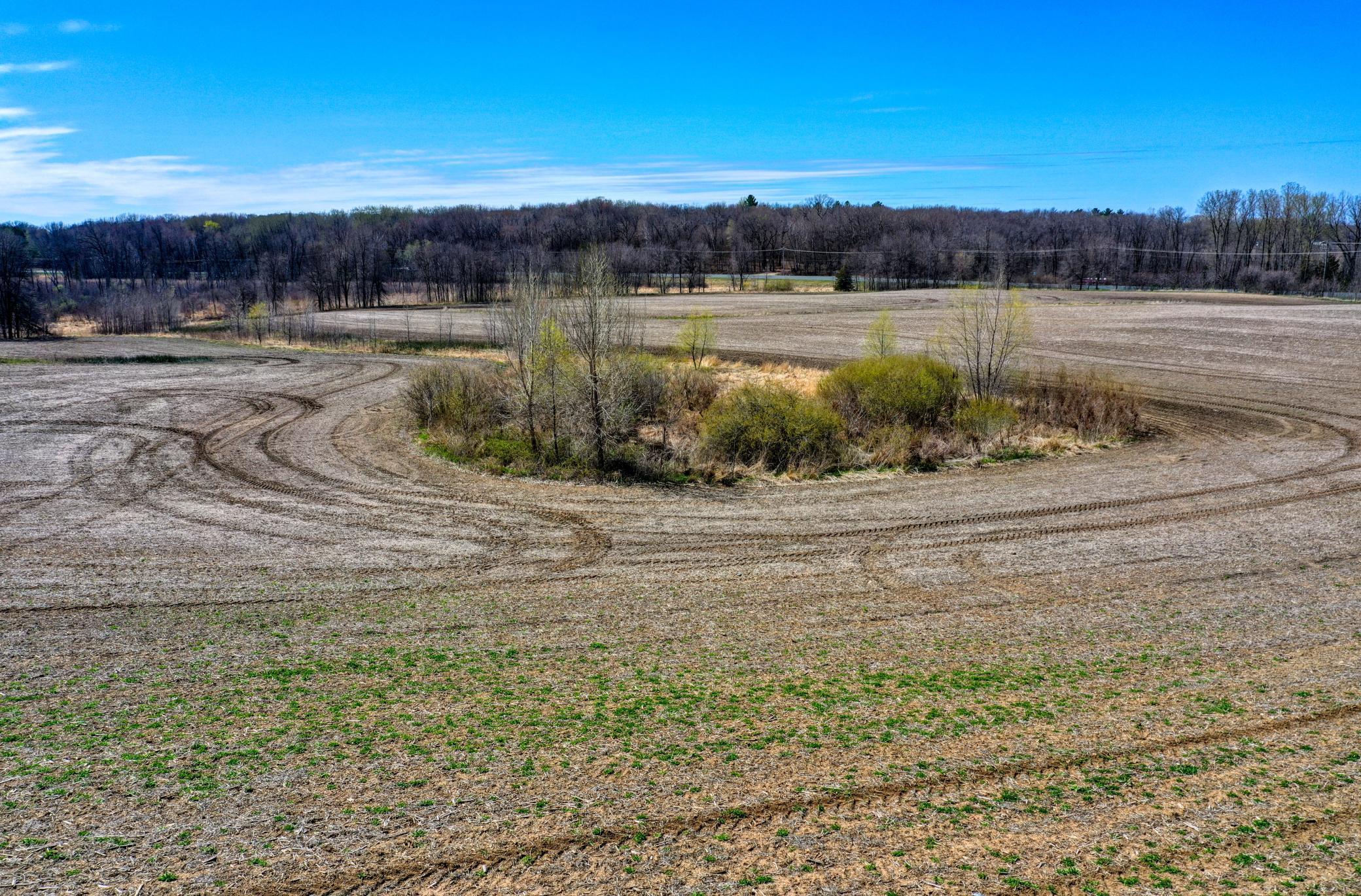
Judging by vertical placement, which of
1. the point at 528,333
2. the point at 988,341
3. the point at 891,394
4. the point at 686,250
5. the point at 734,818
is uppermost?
the point at 686,250

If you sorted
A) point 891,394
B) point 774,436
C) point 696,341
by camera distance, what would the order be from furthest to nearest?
1. point 696,341
2. point 891,394
3. point 774,436

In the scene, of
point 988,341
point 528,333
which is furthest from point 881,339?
point 528,333

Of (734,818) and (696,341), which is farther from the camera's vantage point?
(696,341)

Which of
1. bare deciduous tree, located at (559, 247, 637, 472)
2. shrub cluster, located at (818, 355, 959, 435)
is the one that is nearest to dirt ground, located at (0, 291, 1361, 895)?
bare deciduous tree, located at (559, 247, 637, 472)

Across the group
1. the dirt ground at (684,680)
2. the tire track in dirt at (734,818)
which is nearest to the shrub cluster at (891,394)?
the dirt ground at (684,680)

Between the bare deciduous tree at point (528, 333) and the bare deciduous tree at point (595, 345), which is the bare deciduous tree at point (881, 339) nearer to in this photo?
the bare deciduous tree at point (595, 345)

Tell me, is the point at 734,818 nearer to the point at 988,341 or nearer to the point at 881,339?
the point at 881,339

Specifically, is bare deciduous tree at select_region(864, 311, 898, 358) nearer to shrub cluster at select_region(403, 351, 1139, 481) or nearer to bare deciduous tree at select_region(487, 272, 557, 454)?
shrub cluster at select_region(403, 351, 1139, 481)
